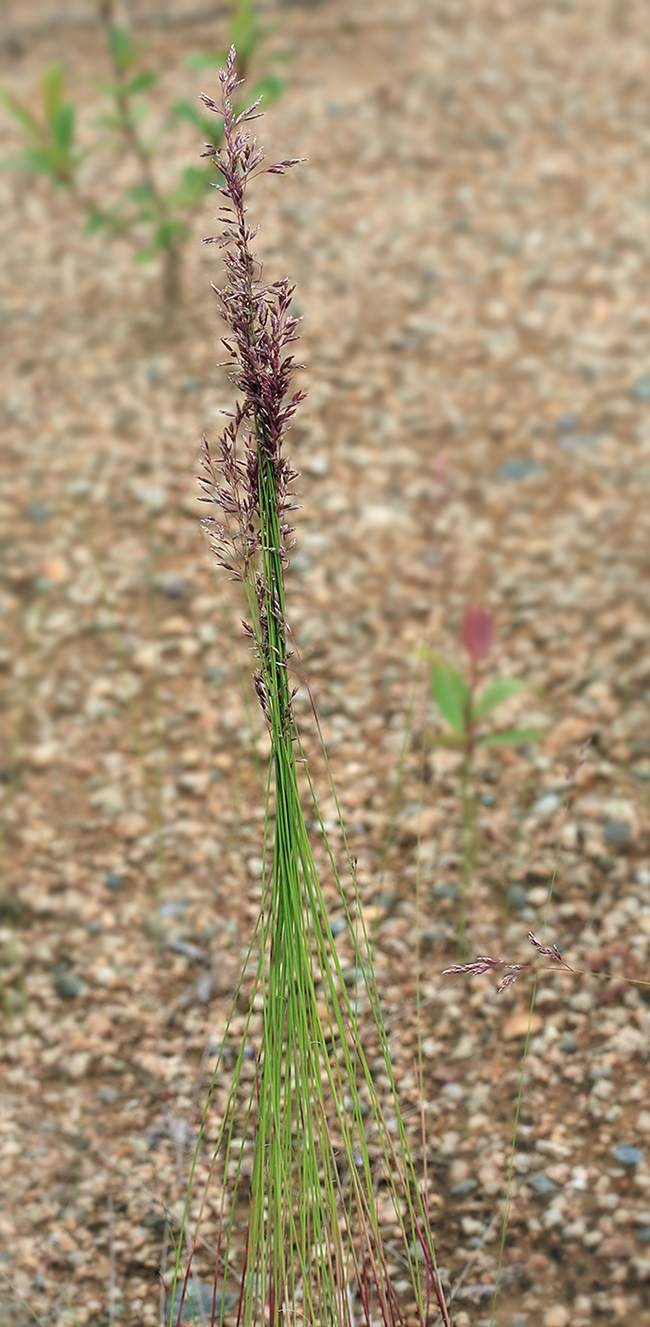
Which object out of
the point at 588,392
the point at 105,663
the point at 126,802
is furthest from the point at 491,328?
the point at 126,802

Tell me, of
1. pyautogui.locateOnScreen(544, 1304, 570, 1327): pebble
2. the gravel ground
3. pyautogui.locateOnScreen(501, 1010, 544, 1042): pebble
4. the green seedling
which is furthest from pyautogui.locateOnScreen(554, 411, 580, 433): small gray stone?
pyautogui.locateOnScreen(544, 1304, 570, 1327): pebble

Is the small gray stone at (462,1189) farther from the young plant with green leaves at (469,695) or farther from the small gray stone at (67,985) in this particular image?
the small gray stone at (67,985)

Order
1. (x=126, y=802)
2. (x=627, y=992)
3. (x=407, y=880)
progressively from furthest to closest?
(x=126, y=802) → (x=407, y=880) → (x=627, y=992)

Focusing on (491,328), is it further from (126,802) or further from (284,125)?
(126,802)

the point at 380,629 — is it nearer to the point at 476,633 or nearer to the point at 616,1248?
the point at 476,633

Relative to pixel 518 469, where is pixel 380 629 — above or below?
below

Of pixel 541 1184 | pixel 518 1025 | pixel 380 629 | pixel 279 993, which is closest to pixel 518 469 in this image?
pixel 380 629

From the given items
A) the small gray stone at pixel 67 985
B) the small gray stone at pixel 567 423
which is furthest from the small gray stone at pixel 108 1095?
the small gray stone at pixel 567 423
